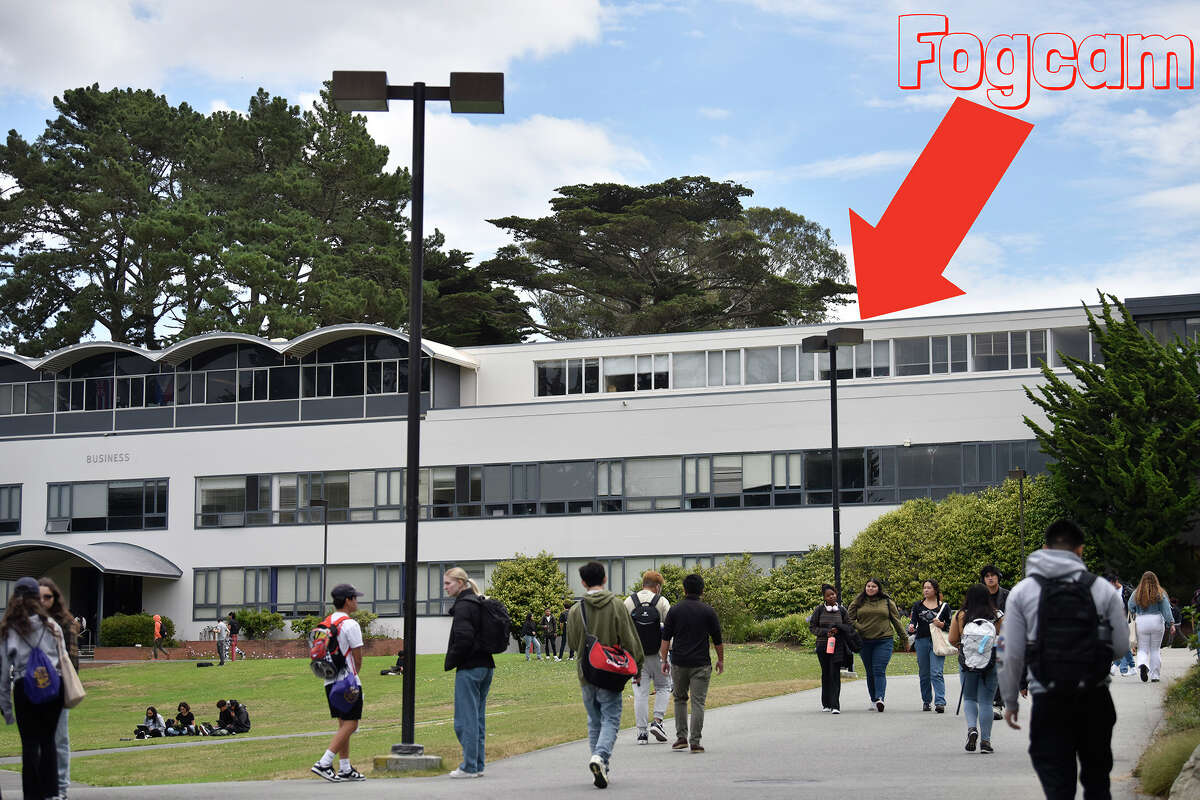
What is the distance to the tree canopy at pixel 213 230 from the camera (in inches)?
2667

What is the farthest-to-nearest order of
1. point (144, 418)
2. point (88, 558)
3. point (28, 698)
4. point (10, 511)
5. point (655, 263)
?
point (655, 263) < point (10, 511) < point (144, 418) < point (88, 558) < point (28, 698)

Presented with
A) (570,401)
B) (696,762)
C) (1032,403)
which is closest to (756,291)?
(570,401)

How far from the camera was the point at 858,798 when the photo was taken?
1136 cm

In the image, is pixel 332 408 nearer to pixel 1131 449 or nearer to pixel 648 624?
pixel 1131 449

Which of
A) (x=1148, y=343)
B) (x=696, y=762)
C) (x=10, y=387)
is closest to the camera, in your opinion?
(x=696, y=762)

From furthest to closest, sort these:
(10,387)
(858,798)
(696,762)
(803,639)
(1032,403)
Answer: (10,387) → (1032,403) → (803,639) → (696,762) → (858,798)

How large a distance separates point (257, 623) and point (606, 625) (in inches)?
1611

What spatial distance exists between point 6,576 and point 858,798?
49.5m

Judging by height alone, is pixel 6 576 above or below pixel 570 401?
below

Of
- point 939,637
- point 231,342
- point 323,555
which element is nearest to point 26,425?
point 231,342

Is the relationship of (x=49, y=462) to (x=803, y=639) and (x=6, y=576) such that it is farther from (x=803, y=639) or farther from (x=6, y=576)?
(x=803, y=639)

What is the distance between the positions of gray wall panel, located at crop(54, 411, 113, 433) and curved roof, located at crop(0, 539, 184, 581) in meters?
4.28

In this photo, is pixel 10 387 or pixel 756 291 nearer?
pixel 10 387

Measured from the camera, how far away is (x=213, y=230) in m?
70.1
